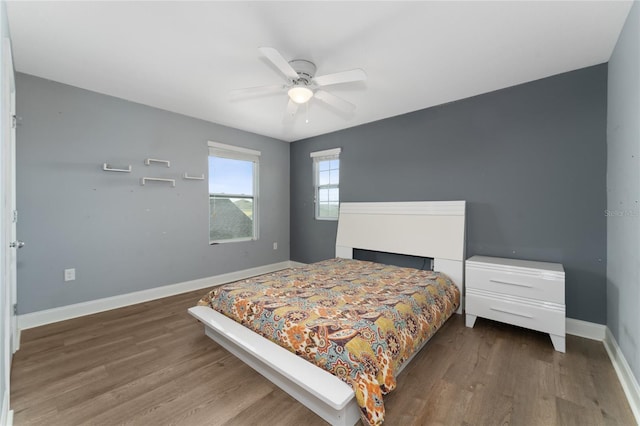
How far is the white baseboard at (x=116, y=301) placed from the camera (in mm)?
2656

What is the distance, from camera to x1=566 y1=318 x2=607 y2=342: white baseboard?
240 cm

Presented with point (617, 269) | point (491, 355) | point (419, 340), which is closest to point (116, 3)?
point (419, 340)

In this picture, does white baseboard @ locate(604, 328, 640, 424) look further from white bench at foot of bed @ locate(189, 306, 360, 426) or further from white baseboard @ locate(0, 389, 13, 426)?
white baseboard @ locate(0, 389, 13, 426)

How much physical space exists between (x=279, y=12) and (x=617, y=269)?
3.17 metres

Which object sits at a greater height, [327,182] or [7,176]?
[327,182]

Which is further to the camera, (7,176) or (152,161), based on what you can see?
(152,161)

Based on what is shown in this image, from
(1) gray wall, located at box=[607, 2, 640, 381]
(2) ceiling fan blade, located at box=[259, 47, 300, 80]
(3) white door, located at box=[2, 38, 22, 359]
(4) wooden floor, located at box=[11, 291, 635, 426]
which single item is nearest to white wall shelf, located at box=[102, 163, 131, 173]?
(3) white door, located at box=[2, 38, 22, 359]

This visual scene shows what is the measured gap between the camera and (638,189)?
1.67 m

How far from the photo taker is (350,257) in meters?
4.07

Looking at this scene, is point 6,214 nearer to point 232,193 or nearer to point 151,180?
point 151,180

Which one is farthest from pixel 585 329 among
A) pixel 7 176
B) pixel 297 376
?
pixel 7 176

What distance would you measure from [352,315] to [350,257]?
2.20m

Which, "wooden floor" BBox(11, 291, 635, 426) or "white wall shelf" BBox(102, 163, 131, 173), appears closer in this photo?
"wooden floor" BBox(11, 291, 635, 426)

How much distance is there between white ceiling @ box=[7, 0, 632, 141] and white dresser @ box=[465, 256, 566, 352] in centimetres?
183
